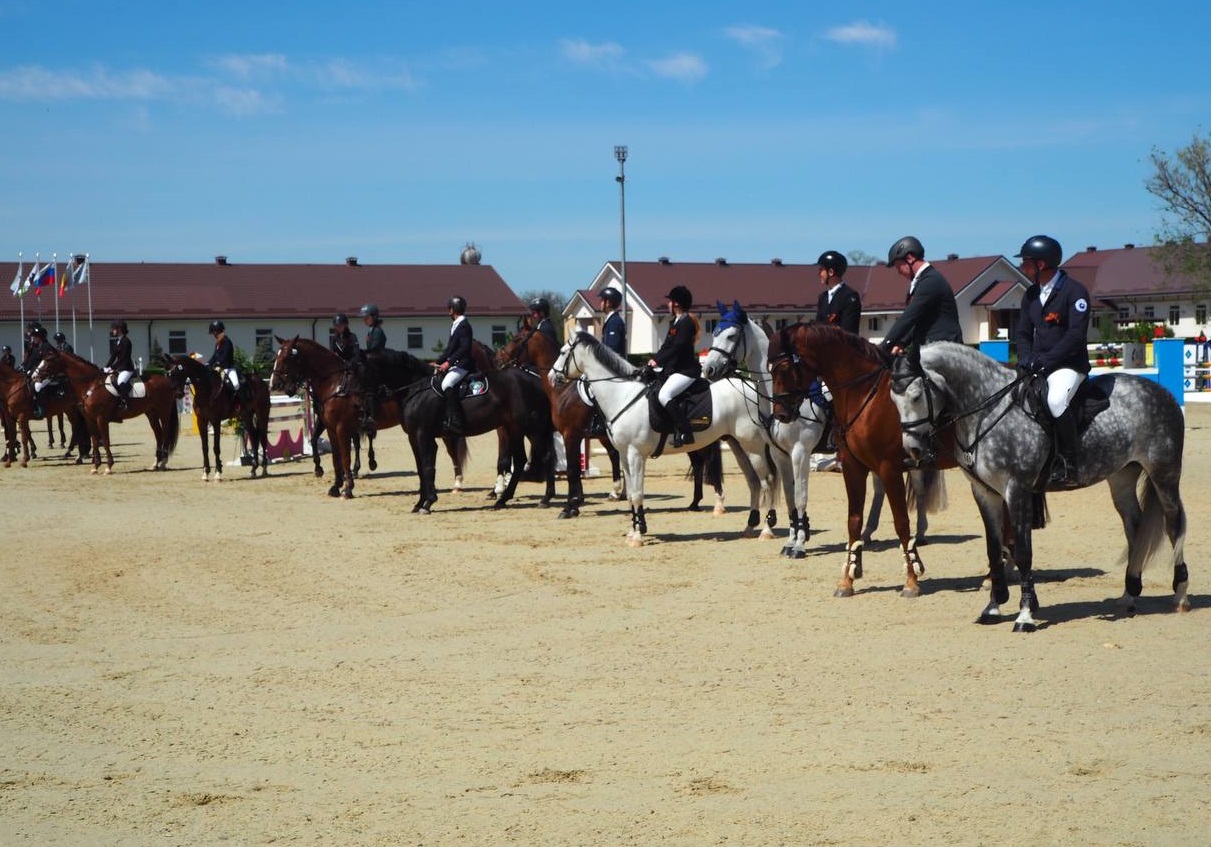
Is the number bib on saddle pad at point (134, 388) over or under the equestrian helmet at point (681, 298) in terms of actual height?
under

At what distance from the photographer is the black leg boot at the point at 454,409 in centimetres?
1848

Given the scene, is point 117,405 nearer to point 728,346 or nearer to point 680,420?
point 680,420

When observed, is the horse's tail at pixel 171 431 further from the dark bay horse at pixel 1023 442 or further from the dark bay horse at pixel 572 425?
the dark bay horse at pixel 1023 442

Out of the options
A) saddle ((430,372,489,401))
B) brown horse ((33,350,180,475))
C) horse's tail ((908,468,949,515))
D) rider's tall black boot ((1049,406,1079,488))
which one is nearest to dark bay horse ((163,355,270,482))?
brown horse ((33,350,180,475))

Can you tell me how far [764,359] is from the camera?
45.5ft

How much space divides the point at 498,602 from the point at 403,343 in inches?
2341

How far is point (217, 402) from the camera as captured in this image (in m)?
24.0

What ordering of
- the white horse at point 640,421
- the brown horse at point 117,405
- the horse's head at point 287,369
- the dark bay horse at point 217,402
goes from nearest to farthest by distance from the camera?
the white horse at point 640,421 < the horse's head at point 287,369 < the dark bay horse at point 217,402 < the brown horse at point 117,405

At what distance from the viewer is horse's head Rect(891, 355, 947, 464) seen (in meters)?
9.90

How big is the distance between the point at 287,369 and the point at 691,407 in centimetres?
808

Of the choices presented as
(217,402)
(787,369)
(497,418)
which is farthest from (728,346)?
(217,402)

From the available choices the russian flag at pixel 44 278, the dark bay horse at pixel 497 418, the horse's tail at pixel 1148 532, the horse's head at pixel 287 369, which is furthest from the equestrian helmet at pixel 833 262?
the russian flag at pixel 44 278

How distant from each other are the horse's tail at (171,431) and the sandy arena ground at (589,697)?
1096cm

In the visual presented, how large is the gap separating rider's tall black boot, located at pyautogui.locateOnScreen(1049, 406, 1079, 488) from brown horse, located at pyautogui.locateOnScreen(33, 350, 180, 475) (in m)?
19.5
